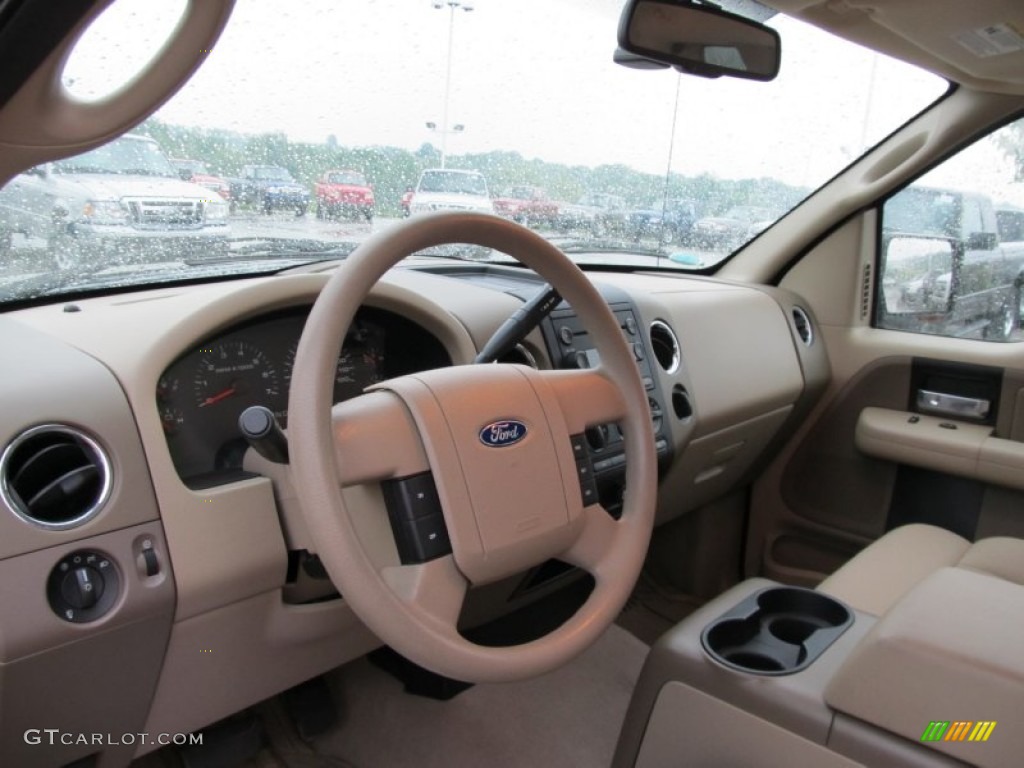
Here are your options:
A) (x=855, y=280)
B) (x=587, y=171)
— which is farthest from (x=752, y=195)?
(x=587, y=171)

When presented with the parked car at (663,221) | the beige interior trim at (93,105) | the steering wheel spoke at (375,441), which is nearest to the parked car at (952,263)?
the parked car at (663,221)

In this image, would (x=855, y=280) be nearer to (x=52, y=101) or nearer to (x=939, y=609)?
(x=939, y=609)

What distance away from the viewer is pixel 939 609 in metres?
1.16

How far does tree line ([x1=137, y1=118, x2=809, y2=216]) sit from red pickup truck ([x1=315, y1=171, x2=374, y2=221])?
0.7 inches

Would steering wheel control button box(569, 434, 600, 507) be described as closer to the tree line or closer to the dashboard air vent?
the tree line

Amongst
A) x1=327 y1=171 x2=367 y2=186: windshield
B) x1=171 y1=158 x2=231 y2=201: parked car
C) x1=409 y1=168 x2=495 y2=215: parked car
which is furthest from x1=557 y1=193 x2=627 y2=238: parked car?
x1=171 y1=158 x2=231 y2=201: parked car

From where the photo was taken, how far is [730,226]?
304 centimetres

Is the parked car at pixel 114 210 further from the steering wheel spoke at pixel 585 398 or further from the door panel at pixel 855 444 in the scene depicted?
the door panel at pixel 855 444

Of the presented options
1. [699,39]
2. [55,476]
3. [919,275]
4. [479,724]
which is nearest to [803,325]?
[919,275]

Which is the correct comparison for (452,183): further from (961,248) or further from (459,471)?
(961,248)

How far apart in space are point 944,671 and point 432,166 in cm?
159

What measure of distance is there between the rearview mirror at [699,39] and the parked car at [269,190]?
78 centimetres

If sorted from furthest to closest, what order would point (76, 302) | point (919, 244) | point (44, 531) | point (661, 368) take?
point (919, 244), point (661, 368), point (76, 302), point (44, 531)

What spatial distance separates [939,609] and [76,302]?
5.28 feet
